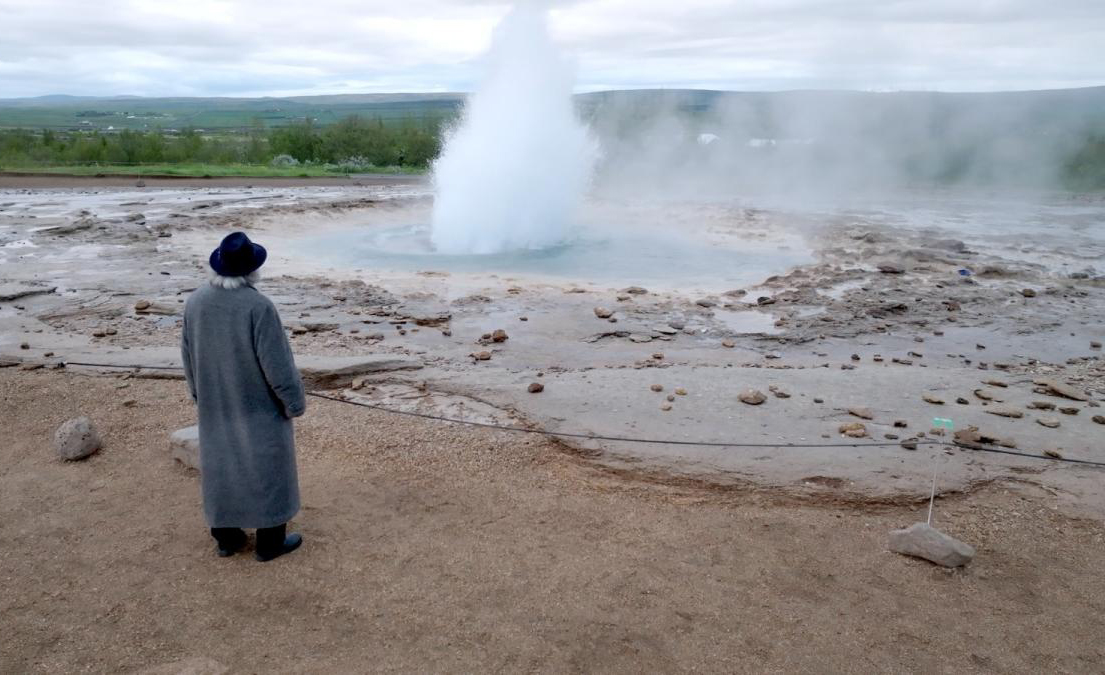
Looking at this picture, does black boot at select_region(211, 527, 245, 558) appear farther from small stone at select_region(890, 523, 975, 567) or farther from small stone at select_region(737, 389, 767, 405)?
small stone at select_region(737, 389, 767, 405)

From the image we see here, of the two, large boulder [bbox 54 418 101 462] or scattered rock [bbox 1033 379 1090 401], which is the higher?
scattered rock [bbox 1033 379 1090 401]

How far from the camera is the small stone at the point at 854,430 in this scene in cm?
471

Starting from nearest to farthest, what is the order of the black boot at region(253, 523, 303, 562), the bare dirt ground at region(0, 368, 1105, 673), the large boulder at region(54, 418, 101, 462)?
the bare dirt ground at region(0, 368, 1105, 673) → the black boot at region(253, 523, 303, 562) → the large boulder at region(54, 418, 101, 462)

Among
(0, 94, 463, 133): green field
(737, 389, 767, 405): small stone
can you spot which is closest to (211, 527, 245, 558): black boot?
(737, 389, 767, 405): small stone

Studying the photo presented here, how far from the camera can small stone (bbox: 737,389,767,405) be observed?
520 cm

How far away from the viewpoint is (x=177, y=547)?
3414 millimetres

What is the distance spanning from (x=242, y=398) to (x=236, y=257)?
550 millimetres

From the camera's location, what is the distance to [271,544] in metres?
3.29

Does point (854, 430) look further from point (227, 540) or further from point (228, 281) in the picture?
point (228, 281)

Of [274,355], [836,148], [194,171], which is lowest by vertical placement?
[274,355]

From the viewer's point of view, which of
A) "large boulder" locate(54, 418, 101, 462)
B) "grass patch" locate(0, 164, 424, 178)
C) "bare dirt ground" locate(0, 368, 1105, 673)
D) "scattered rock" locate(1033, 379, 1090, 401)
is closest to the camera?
"bare dirt ground" locate(0, 368, 1105, 673)

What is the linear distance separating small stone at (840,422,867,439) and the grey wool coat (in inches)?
125

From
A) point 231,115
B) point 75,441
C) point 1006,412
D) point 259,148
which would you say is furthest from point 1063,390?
point 231,115

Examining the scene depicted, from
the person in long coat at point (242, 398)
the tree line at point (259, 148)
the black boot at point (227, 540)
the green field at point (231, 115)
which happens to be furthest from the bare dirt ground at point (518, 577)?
the green field at point (231, 115)
